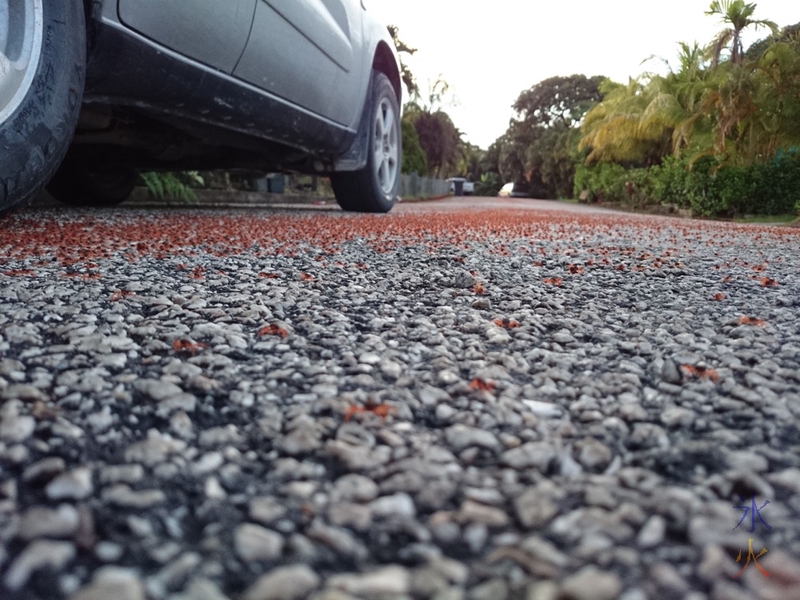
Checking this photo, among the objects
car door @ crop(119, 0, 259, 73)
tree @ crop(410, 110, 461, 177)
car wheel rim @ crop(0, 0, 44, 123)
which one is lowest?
car wheel rim @ crop(0, 0, 44, 123)

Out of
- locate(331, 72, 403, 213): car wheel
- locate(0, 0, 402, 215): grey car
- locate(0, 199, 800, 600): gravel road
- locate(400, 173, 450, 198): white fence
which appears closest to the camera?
locate(0, 199, 800, 600): gravel road

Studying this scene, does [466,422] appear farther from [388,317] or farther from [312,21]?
[312,21]

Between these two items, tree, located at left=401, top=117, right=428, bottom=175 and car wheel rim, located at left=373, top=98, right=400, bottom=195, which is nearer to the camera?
car wheel rim, located at left=373, top=98, right=400, bottom=195

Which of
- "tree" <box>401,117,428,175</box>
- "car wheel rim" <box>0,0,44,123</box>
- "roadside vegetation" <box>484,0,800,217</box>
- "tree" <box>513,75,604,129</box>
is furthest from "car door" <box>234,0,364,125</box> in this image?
"tree" <box>513,75,604,129</box>

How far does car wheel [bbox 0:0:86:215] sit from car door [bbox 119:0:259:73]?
304 mm

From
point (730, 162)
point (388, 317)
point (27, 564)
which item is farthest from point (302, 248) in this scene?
point (730, 162)

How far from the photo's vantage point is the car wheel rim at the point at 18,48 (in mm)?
1802

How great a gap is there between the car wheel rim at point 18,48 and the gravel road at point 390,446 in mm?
585

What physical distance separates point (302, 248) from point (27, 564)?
7.45 feet

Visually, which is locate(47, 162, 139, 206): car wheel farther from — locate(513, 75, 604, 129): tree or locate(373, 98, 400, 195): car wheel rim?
locate(513, 75, 604, 129): tree

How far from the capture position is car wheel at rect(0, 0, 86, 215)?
1.82m

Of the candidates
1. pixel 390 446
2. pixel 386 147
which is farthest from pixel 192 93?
pixel 386 147

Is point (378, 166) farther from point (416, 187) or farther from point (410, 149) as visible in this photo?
point (416, 187)

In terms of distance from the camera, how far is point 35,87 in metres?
1.90
